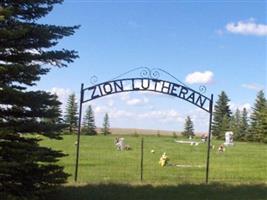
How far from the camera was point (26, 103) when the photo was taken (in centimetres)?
1091

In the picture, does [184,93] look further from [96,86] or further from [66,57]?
[66,57]

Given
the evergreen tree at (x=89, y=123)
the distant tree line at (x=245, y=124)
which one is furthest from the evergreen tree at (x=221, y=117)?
the evergreen tree at (x=89, y=123)

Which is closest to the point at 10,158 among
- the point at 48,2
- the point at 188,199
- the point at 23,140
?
the point at 23,140

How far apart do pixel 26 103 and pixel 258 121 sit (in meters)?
64.6

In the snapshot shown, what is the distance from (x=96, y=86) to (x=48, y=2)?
14.8 feet

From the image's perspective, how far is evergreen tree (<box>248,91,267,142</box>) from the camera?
69.9 meters

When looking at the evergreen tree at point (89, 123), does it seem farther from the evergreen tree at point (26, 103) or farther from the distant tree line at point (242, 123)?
the evergreen tree at point (26, 103)

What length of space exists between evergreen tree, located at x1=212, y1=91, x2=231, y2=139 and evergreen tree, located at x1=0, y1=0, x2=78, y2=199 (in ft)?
222

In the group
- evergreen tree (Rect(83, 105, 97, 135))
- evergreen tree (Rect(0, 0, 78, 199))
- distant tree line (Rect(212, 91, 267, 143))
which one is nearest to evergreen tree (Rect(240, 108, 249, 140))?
distant tree line (Rect(212, 91, 267, 143))

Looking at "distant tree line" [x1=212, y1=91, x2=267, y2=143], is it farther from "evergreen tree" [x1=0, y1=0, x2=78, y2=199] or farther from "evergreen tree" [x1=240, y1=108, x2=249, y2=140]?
"evergreen tree" [x1=0, y1=0, x2=78, y2=199]

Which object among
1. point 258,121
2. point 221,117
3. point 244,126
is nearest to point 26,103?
point 258,121

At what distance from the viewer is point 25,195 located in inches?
420

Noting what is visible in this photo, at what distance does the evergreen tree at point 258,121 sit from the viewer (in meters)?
69.9

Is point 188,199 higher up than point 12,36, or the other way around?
point 12,36
